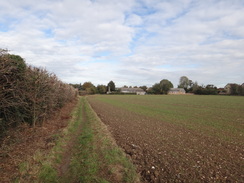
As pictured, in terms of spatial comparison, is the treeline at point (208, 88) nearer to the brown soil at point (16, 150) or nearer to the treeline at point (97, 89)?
the treeline at point (97, 89)

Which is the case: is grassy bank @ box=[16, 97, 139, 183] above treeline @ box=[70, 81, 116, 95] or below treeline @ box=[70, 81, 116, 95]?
below

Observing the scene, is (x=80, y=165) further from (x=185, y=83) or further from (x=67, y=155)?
(x=185, y=83)

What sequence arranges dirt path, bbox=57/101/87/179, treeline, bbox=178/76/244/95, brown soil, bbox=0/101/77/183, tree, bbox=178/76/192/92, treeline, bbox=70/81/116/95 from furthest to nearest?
tree, bbox=178/76/192/92
treeline, bbox=70/81/116/95
treeline, bbox=178/76/244/95
dirt path, bbox=57/101/87/179
brown soil, bbox=0/101/77/183

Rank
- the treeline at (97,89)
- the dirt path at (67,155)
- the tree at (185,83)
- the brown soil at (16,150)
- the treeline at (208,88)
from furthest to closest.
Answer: the tree at (185,83) → the treeline at (97,89) → the treeline at (208,88) → the dirt path at (67,155) → the brown soil at (16,150)

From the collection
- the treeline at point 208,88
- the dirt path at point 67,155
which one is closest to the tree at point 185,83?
the treeline at point 208,88

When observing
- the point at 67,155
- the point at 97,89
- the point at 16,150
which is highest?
the point at 97,89

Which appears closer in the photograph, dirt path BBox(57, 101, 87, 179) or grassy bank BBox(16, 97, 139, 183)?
grassy bank BBox(16, 97, 139, 183)

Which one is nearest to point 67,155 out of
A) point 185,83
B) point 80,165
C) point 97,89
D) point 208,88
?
point 80,165

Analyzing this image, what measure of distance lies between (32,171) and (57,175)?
0.75m

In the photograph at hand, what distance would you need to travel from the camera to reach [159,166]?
5.14 m

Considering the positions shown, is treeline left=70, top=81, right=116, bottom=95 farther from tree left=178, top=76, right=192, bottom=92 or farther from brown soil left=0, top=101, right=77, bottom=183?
brown soil left=0, top=101, right=77, bottom=183

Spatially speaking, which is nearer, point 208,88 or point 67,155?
point 67,155

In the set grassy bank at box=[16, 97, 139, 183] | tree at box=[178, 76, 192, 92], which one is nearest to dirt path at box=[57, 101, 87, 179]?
grassy bank at box=[16, 97, 139, 183]

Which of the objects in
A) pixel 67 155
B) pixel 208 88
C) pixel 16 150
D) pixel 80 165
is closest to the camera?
pixel 80 165
